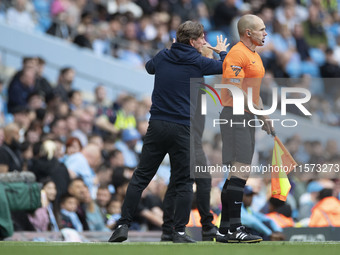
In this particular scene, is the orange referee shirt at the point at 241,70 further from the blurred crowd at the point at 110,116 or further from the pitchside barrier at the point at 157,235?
the pitchside barrier at the point at 157,235

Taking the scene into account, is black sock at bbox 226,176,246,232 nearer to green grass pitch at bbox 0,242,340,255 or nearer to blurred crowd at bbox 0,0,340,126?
green grass pitch at bbox 0,242,340,255

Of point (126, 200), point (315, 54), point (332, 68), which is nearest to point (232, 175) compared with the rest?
point (126, 200)

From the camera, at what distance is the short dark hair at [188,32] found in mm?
7953

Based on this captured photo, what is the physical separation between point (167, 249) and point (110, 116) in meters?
7.71

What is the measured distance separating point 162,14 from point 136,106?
163 inches

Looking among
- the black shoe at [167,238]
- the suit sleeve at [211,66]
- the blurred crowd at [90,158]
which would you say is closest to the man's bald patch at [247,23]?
the suit sleeve at [211,66]

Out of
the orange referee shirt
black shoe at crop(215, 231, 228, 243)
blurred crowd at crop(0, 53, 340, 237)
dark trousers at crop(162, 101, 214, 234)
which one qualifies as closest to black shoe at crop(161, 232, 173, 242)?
dark trousers at crop(162, 101, 214, 234)

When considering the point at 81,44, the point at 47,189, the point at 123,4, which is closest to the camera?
the point at 47,189

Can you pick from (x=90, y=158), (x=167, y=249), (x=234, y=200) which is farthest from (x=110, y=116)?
(x=167, y=249)

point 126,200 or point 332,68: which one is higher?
point 332,68

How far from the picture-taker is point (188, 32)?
7.96 metres

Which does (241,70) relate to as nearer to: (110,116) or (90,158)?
(90,158)

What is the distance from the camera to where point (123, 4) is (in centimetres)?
1839

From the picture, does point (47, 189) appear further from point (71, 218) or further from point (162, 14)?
point (162, 14)
